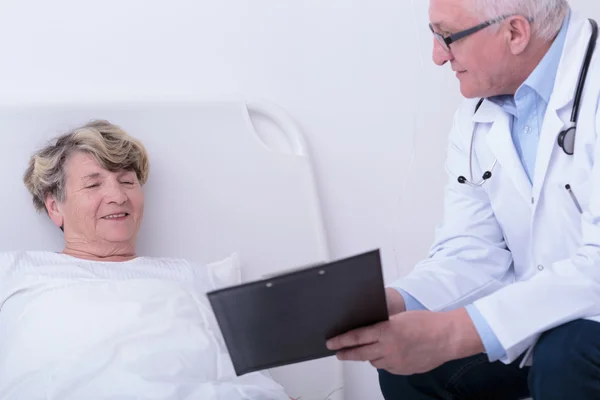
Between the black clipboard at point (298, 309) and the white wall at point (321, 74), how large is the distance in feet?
3.09

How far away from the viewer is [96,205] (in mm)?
1768

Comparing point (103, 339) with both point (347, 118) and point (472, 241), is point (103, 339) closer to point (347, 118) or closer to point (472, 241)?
point (472, 241)

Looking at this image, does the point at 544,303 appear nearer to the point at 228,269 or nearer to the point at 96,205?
the point at 228,269

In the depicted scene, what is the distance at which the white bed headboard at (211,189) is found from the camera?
6.00 ft

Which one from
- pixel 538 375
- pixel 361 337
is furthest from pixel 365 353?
pixel 538 375

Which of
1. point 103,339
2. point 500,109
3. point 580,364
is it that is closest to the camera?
point 580,364

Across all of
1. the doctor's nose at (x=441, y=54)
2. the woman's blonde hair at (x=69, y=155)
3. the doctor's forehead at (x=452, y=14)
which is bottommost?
the woman's blonde hair at (x=69, y=155)

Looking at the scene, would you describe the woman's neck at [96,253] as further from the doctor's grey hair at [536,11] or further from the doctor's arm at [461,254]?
the doctor's grey hair at [536,11]

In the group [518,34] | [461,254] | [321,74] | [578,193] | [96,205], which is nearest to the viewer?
[578,193]

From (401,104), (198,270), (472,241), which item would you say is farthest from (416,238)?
(198,270)

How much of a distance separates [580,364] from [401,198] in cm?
107

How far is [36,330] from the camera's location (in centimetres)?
150

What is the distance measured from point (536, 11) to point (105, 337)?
1.05 metres

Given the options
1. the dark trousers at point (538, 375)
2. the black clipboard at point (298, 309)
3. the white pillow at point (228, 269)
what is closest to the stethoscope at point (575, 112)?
the dark trousers at point (538, 375)
